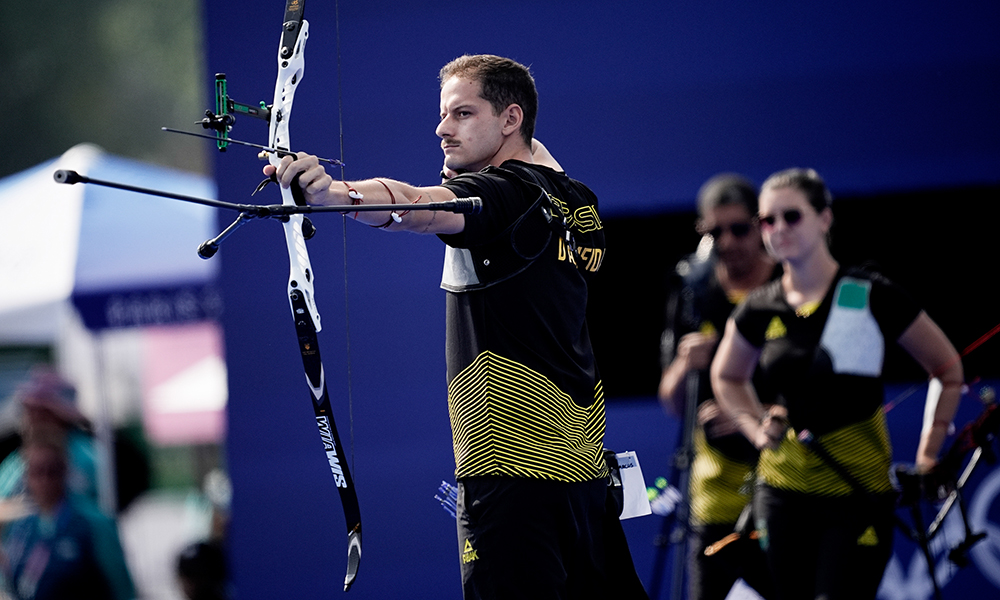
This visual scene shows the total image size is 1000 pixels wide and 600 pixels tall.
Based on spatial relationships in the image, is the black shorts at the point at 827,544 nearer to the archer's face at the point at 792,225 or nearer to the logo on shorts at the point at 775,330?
the logo on shorts at the point at 775,330

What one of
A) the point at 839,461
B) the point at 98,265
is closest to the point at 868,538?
the point at 839,461

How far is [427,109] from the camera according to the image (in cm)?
527

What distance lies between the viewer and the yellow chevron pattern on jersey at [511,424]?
8.77 feet

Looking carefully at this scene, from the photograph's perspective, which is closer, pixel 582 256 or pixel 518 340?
pixel 518 340

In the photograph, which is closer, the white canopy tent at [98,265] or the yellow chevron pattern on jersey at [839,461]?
the yellow chevron pattern on jersey at [839,461]

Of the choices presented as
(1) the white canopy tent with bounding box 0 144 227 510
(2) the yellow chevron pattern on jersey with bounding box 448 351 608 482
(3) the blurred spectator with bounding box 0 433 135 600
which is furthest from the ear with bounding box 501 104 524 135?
(1) the white canopy tent with bounding box 0 144 227 510

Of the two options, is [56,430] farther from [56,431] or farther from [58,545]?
[58,545]

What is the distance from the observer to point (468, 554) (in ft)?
8.77

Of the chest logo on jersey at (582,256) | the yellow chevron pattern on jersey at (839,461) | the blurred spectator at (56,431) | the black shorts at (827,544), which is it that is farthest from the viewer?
the blurred spectator at (56,431)

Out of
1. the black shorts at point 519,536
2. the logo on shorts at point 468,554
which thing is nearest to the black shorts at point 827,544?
Answer: the black shorts at point 519,536

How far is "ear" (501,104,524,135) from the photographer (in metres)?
2.92

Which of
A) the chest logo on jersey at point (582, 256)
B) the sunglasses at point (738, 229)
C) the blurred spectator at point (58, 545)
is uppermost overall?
the sunglasses at point (738, 229)

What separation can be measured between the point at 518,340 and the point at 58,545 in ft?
9.99

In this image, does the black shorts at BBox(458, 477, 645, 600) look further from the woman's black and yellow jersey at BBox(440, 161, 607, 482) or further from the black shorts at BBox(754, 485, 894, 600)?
the black shorts at BBox(754, 485, 894, 600)
